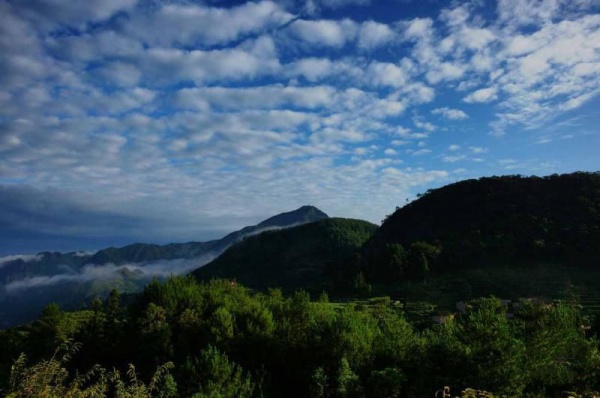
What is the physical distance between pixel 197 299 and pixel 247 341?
567 inches

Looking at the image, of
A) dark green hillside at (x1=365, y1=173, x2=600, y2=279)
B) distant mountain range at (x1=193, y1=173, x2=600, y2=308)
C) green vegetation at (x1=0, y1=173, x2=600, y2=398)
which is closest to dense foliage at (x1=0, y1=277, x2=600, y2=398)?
green vegetation at (x1=0, y1=173, x2=600, y2=398)

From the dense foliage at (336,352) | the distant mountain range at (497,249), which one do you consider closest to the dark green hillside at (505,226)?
the distant mountain range at (497,249)

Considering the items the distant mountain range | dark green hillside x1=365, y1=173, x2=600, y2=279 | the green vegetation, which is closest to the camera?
the green vegetation

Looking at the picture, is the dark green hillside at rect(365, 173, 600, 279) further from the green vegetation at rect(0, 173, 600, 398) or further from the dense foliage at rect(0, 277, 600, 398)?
the dense foliage at rect(0, 277, 600, 398)

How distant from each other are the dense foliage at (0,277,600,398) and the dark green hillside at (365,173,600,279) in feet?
231

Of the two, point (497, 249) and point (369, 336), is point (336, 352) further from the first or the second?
point (497, 249)

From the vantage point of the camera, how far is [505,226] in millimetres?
131000

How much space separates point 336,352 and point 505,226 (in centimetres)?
11442

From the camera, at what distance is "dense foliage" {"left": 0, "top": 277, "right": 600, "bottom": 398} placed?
2703 cm

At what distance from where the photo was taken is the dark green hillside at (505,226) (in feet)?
368

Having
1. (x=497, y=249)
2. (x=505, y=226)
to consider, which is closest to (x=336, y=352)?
(x=497, y=249)

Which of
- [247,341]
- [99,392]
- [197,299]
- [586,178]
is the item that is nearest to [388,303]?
[197,299]

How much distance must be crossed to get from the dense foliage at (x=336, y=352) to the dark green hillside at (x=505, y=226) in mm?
70469

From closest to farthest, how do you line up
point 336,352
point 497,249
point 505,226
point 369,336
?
1. point 336,352
2. point 369,336
3. point 497,249
4. point 505,226
